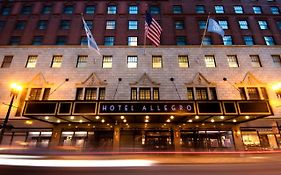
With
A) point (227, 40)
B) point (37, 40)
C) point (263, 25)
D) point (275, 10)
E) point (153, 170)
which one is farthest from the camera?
point (275, 10)

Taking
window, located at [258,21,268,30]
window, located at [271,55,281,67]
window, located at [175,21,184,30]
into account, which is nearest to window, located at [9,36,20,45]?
window, located at [175,21,184,30]

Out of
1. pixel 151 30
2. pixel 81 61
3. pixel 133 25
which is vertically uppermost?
pixel 133 25

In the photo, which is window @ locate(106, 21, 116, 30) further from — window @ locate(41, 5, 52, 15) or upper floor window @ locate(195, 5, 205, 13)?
upper floor window @ locate(195, 5, 205, 13)

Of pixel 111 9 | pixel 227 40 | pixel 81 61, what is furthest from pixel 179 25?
pixel 81 61

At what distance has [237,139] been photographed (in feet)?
65.4

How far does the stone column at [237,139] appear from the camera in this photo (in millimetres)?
19531

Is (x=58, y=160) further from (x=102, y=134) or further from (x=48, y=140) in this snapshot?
(x=48, y=140)

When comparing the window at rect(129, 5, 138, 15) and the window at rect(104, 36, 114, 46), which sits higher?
the window at rect(129, 5, 138, 15)

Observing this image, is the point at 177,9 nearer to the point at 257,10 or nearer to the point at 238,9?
the point at 238,9

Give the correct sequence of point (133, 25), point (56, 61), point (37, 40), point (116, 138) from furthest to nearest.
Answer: point (133, 25)
point (37, 40)
point (56, 61)
point (116, 138)

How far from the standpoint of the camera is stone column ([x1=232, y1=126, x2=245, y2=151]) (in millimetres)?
19531

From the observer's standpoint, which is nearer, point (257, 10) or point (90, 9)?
point (90, 9)

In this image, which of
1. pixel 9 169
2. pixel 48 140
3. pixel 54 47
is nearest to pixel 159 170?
pixel 9 169

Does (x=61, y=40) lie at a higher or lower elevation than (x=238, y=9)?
lower
